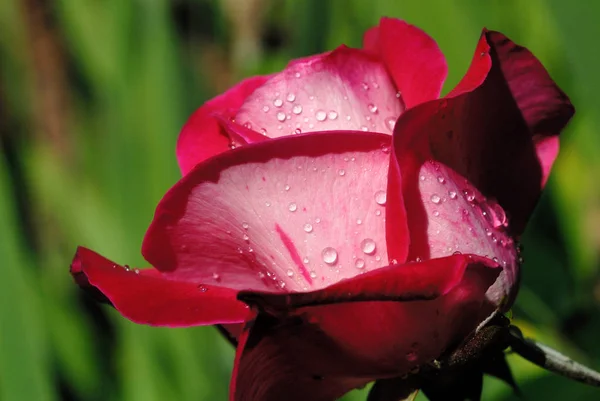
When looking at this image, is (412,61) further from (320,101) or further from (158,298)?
(158,298)

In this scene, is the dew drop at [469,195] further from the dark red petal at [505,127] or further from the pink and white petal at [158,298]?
the pink and white petal at [158,298]

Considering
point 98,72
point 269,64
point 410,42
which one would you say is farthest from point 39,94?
point 410,42

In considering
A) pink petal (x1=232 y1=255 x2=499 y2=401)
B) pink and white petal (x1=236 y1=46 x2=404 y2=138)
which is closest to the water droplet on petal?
pink and white petal (x1=236 y1=46 x2=404 y2=138)

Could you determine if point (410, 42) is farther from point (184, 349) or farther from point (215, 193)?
point (184, 349)

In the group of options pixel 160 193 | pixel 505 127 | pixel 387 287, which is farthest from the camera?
pixel 160 193

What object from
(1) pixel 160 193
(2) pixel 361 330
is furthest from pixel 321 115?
(1) pixel 160 193

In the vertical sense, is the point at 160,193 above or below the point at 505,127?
below

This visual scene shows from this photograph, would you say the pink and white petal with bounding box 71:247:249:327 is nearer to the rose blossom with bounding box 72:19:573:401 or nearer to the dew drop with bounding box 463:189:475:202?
the rose blossom with bounding box 72:19:573:401
